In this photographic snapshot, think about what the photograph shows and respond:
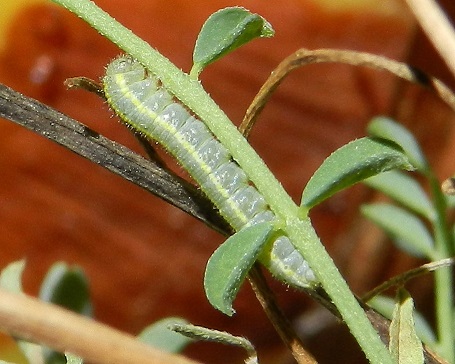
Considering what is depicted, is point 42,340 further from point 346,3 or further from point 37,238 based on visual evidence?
point 346,3

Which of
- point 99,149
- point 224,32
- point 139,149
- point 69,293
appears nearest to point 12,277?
point 69,293

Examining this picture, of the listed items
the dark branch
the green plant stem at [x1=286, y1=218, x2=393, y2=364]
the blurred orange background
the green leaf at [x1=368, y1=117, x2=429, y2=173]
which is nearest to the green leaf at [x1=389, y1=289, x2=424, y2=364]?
the green plant stem at [x1=286, y1=218, x2=393, y2=364]

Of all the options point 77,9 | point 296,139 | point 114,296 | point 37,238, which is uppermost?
point 77,9

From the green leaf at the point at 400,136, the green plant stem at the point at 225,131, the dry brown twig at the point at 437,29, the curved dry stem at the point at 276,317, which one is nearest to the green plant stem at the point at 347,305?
the green plant stem at the point at 225,131

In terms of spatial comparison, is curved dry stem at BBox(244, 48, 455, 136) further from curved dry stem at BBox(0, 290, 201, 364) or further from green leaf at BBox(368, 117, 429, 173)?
curved dry stem at BBox(0, 290, 201, 364)

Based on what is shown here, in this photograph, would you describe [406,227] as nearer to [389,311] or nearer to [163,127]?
[389,311]

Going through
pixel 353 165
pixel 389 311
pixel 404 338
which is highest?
pixel 353 165

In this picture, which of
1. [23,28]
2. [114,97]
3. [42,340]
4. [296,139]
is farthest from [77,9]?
[296,139]
